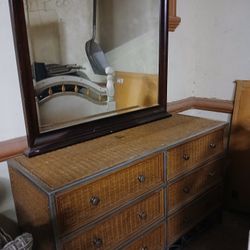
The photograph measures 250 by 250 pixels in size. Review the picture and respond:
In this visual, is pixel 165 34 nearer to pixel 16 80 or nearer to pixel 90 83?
pixel 90 83

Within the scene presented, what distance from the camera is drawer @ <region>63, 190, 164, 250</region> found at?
42.6 inches

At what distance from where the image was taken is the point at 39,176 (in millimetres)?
1039

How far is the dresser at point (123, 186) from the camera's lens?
1021mm

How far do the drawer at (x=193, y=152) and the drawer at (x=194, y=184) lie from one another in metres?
0.06

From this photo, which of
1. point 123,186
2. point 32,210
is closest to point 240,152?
point 123,186

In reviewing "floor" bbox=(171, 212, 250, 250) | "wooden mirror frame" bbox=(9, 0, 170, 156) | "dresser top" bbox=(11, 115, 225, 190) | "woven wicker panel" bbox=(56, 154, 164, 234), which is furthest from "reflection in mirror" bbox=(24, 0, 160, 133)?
"floor" bbox=(171, 212, 250, 250)

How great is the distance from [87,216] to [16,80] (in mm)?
641

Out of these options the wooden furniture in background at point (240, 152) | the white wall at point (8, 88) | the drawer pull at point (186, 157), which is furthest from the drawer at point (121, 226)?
the wooden furniture in background at point (240, 152)

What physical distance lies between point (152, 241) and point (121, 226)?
0.26m

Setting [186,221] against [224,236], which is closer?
[186,221]

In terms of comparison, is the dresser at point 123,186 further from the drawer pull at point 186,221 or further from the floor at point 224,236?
the floor at point 224,236

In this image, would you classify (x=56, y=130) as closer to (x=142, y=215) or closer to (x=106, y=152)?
(x=106, y=152)

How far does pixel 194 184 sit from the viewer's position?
1.56 m

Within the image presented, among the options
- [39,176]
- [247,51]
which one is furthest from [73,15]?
[247,51]
